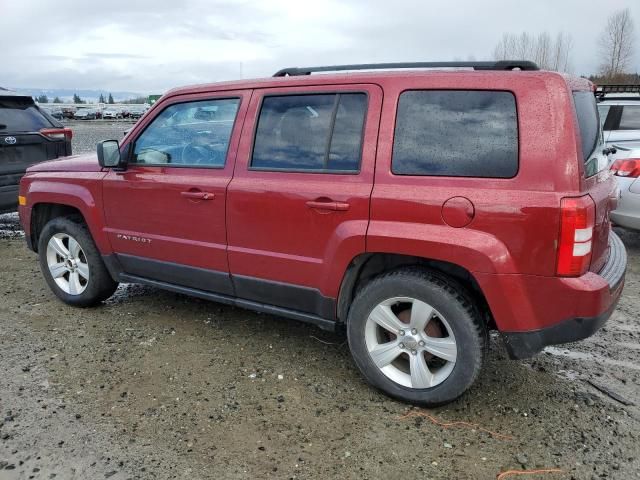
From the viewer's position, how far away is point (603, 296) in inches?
106

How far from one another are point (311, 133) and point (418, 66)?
29.0 inches

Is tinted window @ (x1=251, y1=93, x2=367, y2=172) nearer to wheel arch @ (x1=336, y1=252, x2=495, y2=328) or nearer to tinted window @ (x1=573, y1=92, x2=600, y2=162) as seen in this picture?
wheel arch @ (x1=336, y1=252, x2=495, y2=328)

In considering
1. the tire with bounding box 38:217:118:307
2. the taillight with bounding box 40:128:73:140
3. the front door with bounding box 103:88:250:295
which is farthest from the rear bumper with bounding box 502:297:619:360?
the taillight with bounding box 40:128:73:140

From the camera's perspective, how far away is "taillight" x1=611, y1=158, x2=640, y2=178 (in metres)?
5.91

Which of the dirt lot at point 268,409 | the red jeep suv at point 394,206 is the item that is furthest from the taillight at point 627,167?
the red jeep suv at point 394,206

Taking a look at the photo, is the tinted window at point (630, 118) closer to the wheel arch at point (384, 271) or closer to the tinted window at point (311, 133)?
the wheel arch at point (384, 271)

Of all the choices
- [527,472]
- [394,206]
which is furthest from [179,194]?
[527,472]

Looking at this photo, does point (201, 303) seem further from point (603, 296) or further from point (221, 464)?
point (603, 296)

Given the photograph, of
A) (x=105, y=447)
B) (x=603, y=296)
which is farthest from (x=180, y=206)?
(x=603, y=296)

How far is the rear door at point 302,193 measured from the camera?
10.1ft

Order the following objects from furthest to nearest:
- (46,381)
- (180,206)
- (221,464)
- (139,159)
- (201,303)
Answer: (201,303), (139,159), (180,206), (46,381), (221,464)

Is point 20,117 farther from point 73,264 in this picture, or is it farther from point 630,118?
point 630,118

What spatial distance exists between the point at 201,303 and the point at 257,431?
2.01 m

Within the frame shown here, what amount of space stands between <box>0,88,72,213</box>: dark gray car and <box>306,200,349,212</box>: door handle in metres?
4.99
